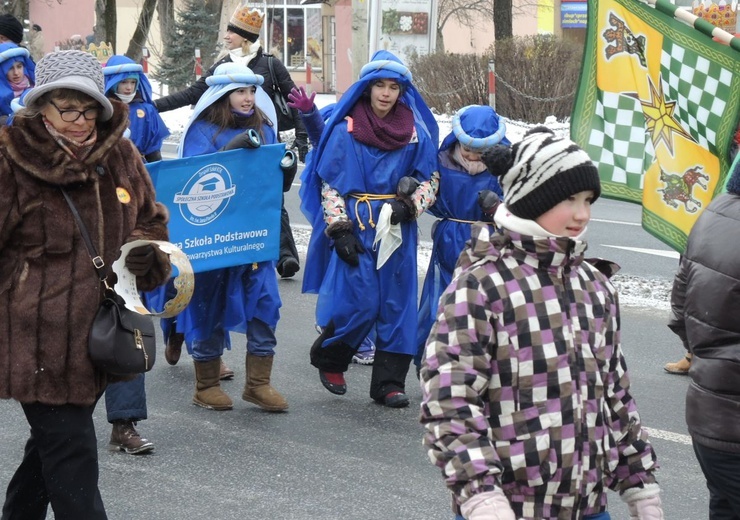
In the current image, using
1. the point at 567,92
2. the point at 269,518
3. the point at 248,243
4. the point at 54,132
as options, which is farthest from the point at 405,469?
the point at 567,92

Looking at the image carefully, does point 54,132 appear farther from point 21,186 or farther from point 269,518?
point 269,518

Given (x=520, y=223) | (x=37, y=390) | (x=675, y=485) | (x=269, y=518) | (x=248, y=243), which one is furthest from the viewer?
(x=248, y=243)

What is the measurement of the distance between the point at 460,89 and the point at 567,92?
1.88 meters

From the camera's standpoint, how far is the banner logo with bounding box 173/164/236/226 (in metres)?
6.02

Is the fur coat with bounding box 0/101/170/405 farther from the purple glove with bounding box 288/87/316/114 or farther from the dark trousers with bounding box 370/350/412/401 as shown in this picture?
the purple glove with bounding box 288/87/316/114

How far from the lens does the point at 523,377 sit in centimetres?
268

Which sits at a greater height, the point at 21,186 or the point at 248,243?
the point at 21,186

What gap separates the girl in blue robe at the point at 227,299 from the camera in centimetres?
614

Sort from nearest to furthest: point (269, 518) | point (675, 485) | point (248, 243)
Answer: point (269, 518) < point (675, 485) < point (248, 243)

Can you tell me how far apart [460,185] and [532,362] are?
359 centimetres

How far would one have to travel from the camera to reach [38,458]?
12.5 ft

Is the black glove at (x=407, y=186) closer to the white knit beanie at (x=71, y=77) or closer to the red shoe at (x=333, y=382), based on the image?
the red shoe at (x=333, y=382)

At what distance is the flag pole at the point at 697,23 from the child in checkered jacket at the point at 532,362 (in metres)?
2.43

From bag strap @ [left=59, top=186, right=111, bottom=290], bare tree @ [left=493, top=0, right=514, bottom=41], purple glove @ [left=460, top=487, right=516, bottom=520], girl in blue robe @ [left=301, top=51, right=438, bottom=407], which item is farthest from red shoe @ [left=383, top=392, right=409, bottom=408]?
bare tree @ [left=493, top=0, right=514, bottom=41]
